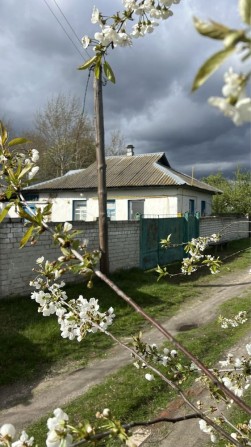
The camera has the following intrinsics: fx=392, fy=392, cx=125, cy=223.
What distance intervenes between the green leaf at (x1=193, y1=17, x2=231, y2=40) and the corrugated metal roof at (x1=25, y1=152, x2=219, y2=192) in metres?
18.6

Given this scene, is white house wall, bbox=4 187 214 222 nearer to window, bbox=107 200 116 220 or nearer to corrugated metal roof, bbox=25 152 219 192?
window, bbox=107 200 116 220

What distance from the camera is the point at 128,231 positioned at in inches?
465

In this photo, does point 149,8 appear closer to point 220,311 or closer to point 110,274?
point 220,311

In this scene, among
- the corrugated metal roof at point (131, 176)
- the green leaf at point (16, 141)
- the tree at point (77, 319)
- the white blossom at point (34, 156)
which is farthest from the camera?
the corrugated metal roof at point (131, 176)

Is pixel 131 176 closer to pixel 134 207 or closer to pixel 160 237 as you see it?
pixel 134 207

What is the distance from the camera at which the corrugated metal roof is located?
1992 cm

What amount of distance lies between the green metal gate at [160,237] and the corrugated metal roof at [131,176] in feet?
14.9

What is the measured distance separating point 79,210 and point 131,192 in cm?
326

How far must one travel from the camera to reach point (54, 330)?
6.50 metres

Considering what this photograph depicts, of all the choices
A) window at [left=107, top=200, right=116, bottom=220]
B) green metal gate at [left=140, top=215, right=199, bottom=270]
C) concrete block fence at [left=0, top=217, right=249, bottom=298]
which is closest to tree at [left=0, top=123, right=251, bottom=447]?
concrete block fence at [left=0, top=217, right=249, bottom=298]

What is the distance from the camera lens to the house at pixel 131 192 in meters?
19.6

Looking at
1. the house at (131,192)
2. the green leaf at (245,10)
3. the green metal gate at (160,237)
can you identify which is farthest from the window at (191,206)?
the green leaf at (245,10)

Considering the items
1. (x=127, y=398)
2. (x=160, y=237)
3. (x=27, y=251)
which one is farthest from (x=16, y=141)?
(x=160, y=237)

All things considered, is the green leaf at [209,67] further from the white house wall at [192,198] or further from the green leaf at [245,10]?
the white house wall at [192,198]
